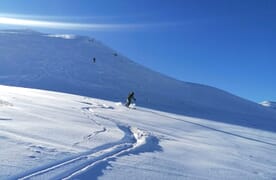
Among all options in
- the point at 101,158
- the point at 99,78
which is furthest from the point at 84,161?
the point at 99,78

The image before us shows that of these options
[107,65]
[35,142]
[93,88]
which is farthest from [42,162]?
[107,65]

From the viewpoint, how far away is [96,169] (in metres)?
5.95

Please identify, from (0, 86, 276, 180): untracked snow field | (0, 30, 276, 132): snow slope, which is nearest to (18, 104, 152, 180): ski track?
(0, 86, 276, 180): untracked snow field

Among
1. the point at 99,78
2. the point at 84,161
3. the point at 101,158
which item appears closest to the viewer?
the point at 84,161

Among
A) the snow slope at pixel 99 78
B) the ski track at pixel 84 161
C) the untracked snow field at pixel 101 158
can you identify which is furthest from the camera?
the snow slope at pixel 99 78

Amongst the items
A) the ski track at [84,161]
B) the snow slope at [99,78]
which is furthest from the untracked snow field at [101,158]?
the snow slope at [99,78]

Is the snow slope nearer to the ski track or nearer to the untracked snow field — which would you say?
the untracked snow field

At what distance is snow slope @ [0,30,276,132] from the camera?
42.7 meters

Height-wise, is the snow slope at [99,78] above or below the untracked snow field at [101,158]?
above

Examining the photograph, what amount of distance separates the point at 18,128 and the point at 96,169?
11.0ft

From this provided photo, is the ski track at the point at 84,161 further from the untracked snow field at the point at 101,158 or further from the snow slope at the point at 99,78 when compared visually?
the snow slope at the point at 99,78

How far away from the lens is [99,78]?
176 ft

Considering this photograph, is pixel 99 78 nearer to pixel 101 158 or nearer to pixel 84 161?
pixel 101 158

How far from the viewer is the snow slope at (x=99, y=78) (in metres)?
42.7
